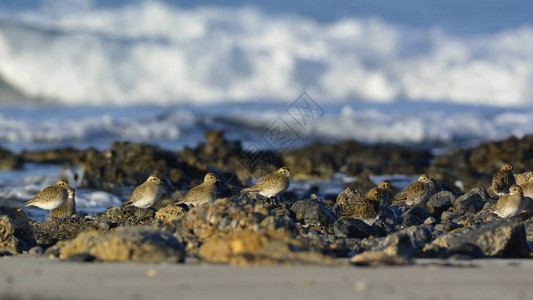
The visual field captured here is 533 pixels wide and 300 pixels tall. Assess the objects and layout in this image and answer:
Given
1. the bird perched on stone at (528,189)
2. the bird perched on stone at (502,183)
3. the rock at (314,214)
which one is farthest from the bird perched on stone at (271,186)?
the bird perched on stone at (528,189)

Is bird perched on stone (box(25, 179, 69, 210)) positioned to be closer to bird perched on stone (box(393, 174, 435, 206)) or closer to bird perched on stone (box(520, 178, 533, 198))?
bird perched on stone (box(393, 174, 435, 206))

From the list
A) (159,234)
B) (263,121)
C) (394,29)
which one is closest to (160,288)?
(159,234)

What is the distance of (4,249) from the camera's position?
27.1ft

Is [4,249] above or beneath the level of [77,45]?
beneath

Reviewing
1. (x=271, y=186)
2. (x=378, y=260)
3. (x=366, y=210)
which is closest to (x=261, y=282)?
(x=378, y=260)

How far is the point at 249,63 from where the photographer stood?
1551 inches

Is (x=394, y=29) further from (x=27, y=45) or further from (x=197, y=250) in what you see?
(x=197, y=250)

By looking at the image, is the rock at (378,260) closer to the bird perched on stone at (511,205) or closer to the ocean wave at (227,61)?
the bird perched on stone at (511,205)

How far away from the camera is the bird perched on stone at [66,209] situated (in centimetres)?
1121

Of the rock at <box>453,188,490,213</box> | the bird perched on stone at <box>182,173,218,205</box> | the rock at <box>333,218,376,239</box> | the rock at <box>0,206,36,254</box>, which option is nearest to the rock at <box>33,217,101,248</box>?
the rock at <box>0,206,36,254</box>

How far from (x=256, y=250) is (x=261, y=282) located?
39.4 inches

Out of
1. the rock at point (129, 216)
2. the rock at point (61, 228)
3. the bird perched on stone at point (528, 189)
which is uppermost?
the bird perched on stone at point (528, 189)

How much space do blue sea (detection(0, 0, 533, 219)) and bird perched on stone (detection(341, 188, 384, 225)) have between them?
19.1m

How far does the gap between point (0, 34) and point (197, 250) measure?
3339 centimetres
